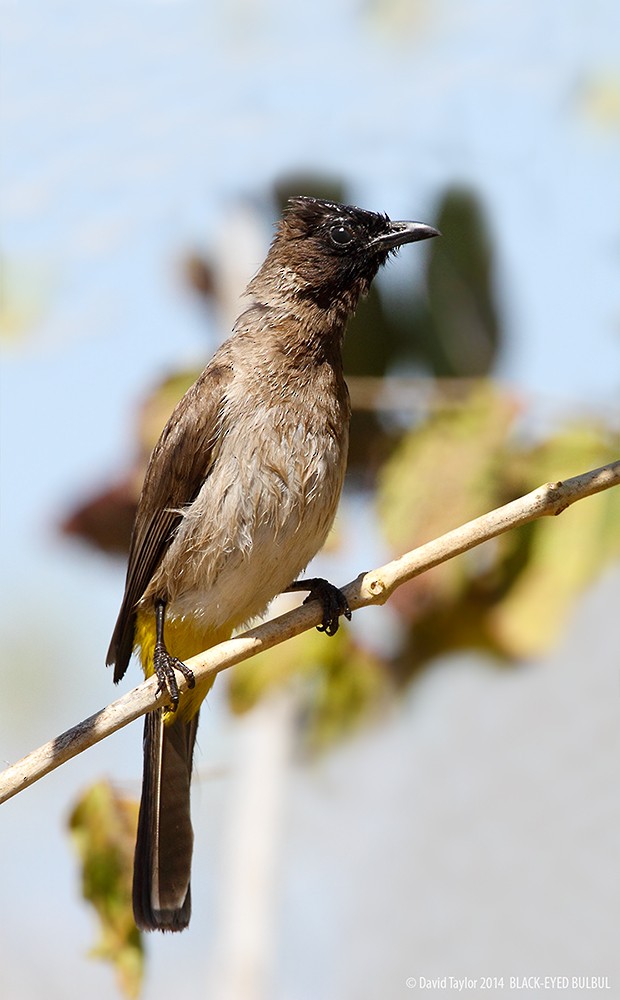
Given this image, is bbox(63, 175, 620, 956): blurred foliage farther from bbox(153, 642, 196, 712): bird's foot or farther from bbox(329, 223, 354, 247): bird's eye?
bbox(329, 223, 354, 247): bird's eye

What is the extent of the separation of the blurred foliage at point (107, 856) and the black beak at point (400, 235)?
1855 mm

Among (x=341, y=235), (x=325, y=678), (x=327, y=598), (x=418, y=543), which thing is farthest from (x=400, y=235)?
(x=325, y=678)

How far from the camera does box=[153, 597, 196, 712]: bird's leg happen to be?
9.95 feet

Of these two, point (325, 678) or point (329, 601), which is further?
point (325, 678)

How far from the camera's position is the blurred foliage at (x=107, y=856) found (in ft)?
10.1

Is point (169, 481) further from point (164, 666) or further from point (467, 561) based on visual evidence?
point (467, 561)

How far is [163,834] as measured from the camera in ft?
12.0

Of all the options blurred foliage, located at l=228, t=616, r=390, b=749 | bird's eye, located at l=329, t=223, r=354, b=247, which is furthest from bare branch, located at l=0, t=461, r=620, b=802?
bird's eye, located at l=329, t=223, r=354, b=247

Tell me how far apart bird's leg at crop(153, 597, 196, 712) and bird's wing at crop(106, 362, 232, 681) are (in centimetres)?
12

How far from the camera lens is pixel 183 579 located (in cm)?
352

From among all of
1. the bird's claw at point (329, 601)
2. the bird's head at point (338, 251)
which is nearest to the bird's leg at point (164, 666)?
the bird's claw at point (329, 601)

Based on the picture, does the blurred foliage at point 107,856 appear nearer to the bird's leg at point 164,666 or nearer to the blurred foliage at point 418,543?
the blurred foliage at point 418,543

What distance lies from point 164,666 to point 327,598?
1.86 ft

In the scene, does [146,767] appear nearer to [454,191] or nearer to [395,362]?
[395,362]
